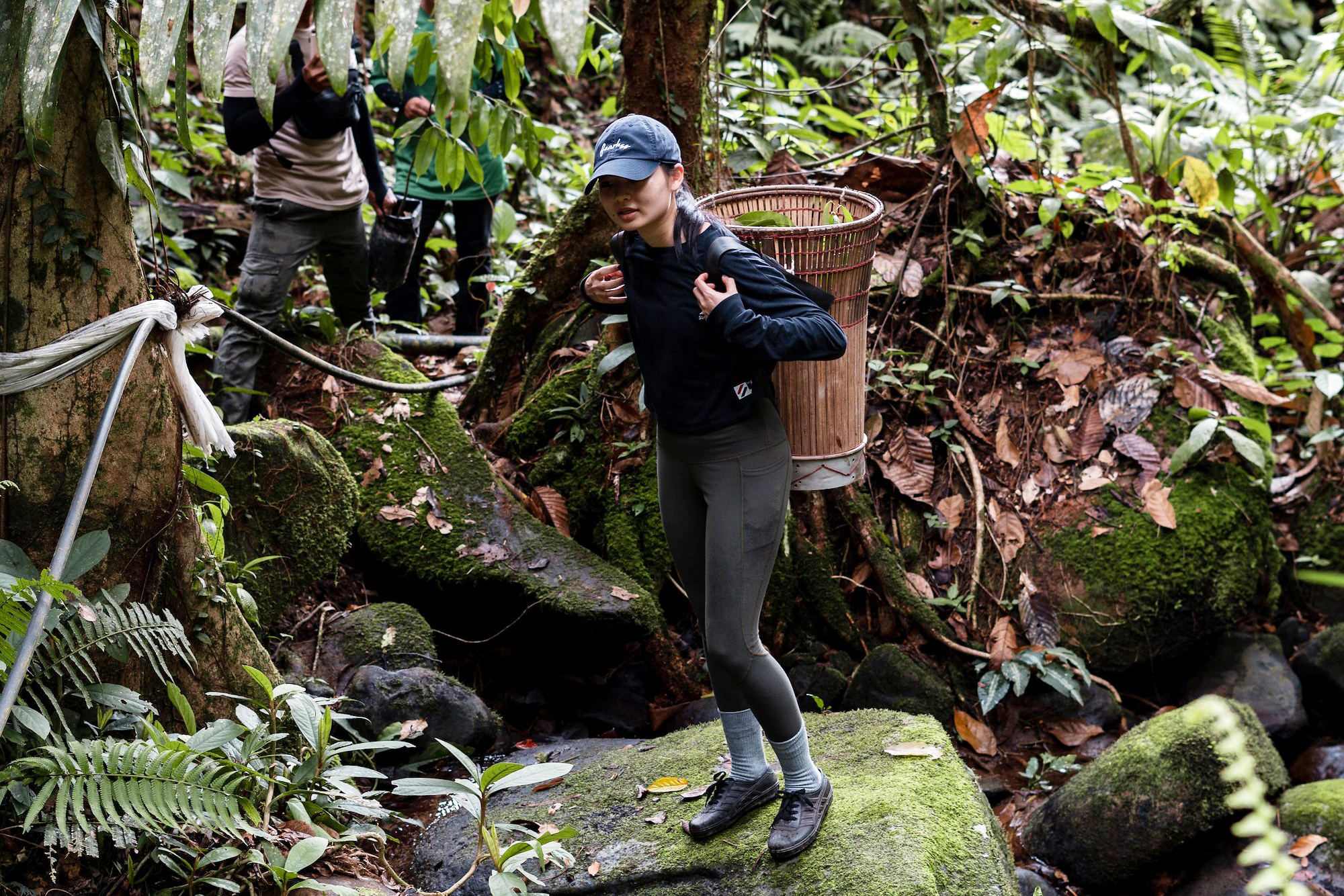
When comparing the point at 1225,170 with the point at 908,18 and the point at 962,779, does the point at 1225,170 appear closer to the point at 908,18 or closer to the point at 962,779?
the point at 908,18

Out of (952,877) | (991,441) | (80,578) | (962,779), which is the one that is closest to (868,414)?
(991,441)

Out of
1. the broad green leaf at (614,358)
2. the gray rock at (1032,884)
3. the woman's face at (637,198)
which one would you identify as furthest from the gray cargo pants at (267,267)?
the gray rock at (1032,884)

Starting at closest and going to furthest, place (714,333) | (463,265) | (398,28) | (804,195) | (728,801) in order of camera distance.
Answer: (398,28) < (714,333) < (728,801) < (804,195) < (463,265)

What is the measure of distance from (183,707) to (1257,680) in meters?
4.76

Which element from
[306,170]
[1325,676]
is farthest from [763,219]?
[1325,676]

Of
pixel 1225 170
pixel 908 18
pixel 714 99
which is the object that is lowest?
pixel 1225 170

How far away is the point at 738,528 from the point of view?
305 cm

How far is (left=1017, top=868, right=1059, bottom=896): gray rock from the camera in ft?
13.4

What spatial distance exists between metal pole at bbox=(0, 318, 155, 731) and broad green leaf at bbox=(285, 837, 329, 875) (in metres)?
0.74

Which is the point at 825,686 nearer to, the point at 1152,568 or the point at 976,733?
the point at 976,733

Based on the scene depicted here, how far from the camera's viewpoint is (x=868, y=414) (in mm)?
5633

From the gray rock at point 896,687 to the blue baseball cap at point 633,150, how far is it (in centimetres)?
292

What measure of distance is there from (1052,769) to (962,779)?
146 cm

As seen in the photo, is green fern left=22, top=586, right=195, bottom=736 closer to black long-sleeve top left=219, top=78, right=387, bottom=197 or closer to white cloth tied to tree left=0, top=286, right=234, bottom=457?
white cloth tied to tree left=0, top=286, right=234, bottom=457
